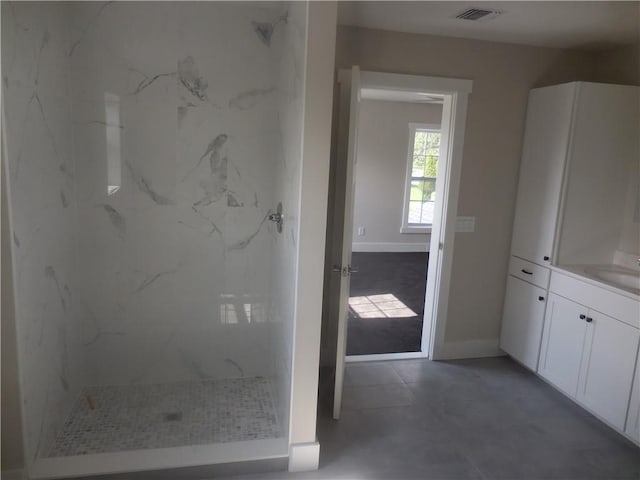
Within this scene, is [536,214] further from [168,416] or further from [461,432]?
[168,416]

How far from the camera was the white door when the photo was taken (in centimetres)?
253

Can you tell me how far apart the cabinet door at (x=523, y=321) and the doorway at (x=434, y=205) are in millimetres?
495

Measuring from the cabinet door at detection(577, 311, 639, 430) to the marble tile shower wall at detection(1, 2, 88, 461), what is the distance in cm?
303

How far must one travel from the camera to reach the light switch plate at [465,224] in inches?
136

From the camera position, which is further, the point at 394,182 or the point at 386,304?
the point at 394,182

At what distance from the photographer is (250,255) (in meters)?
3.04

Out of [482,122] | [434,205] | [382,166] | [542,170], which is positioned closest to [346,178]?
[434,205]

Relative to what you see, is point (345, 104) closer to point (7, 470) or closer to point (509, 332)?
point (509, 332)

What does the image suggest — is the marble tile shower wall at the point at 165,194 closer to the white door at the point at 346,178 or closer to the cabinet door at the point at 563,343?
the white door at the point at 346,178

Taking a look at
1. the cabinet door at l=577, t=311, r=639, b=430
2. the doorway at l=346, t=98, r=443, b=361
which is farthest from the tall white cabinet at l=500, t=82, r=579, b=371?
the doorway at l=346, t=98, r=443, b=361

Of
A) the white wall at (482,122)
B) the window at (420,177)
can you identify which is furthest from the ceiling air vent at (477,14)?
the window at (420,177)

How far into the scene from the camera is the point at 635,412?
2510 mm

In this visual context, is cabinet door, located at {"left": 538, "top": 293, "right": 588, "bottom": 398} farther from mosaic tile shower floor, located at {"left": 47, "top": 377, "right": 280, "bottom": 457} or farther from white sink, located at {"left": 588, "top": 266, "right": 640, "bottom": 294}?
mosaic tile shower floor, located at {"left": 47, "top": 377, "right": 280, "bottom": 457}

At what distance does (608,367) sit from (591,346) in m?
0.15
